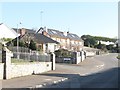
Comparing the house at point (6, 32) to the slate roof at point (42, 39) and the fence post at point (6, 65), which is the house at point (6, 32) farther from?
the fence post at point (6, 65)

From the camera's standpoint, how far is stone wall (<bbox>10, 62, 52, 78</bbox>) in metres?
29.5

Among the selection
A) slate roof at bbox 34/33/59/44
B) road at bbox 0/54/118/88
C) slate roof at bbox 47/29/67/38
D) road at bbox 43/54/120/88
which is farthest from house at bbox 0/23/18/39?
road at bbox 0/54/118/88

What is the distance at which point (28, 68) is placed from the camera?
33094mm

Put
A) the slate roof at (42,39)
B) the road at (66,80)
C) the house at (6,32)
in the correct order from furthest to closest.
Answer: the house at (6,32) → the slate roof at (42,39) → the road at (66,80)

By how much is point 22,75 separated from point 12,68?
2402 mm

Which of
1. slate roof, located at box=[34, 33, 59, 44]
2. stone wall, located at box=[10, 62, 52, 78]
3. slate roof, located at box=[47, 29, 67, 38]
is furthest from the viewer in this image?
slate roof, located at box=[47, 29, 67, 38]

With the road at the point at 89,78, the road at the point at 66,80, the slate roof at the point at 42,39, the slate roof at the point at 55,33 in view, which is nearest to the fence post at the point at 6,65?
the road at the point at 66,80

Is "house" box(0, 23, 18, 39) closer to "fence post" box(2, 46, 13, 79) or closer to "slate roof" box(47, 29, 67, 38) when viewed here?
"slate roof" box(47, 29, 67, 38)

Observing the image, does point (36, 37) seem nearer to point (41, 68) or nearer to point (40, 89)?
point (41, 68)

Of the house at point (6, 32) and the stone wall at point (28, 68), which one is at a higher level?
the house at point (6, 32)

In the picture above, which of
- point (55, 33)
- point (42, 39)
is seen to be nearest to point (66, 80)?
point (42, 39)

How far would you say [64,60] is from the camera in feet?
181

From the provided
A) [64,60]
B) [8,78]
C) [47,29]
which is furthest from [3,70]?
[47,29]

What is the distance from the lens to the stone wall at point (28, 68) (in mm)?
29469
